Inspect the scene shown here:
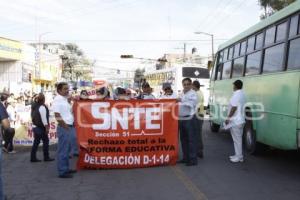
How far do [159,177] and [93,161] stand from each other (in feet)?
5.05

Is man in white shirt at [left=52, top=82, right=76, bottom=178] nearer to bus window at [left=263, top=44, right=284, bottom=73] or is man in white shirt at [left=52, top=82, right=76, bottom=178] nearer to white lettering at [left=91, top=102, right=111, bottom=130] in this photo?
white lettering at [left=91, top=102, right=111, bottom=130]

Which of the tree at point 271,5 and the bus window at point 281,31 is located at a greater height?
the tree at point 271,5

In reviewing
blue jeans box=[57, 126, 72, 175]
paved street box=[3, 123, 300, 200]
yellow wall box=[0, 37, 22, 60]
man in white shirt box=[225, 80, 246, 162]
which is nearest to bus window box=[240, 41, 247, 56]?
man in white shirt box=[225, 80, 246, 162]

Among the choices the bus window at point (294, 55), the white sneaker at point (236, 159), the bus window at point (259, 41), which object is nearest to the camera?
the bus window at point (294, 55)

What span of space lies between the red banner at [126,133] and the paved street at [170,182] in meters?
0.26

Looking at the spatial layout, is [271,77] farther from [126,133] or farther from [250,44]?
[126,133]

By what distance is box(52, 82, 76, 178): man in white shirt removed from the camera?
8.51 m

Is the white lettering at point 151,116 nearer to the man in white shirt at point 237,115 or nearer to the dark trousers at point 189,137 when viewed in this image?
the dark trousers at point 189,137

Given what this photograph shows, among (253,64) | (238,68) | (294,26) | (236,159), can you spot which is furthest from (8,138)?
(294,26)

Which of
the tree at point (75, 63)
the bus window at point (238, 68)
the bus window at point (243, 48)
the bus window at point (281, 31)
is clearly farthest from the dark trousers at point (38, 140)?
the tree at point (75, 63)

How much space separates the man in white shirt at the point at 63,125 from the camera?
8508 mm

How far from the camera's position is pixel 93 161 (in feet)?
30.6

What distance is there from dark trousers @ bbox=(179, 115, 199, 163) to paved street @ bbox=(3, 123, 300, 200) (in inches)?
11.2

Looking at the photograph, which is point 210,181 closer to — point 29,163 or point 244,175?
Result: point 244,175
